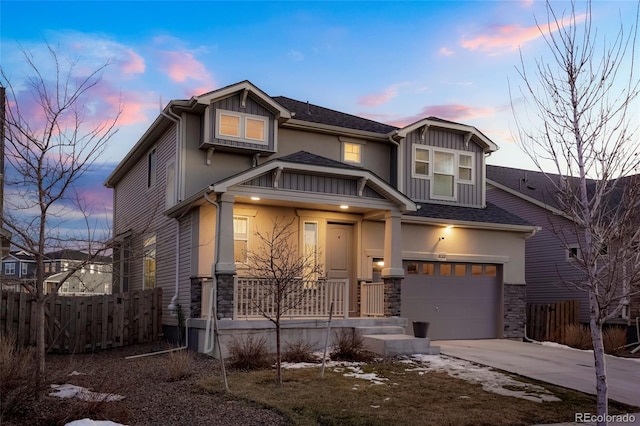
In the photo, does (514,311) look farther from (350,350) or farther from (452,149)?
(350,350)

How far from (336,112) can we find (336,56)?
443 cm

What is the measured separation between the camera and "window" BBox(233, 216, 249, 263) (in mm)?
14945

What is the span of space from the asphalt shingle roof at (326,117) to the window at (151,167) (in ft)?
13.7

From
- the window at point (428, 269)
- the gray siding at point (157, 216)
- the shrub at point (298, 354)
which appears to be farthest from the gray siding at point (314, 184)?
the shrub at point (298, 354)

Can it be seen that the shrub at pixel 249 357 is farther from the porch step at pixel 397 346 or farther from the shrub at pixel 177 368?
the porch step at pixel 397 346

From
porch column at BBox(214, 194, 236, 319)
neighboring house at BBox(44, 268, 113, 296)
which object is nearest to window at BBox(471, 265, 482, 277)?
porch column at BBox(214, 194, 236, 319)

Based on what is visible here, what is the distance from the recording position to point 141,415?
24.9ft

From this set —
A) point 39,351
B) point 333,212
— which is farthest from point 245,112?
point 39,351

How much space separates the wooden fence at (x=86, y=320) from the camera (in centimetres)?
1420

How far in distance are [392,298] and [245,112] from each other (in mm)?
6068

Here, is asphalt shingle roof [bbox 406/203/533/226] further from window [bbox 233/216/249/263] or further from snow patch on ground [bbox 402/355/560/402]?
snow patch on ground [bbox 402/355/560/402]

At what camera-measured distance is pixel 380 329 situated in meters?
14.2

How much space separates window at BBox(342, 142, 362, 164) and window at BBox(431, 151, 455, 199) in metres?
2.42

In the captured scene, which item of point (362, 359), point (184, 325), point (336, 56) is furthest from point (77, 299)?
point (336, 56)
